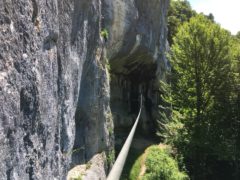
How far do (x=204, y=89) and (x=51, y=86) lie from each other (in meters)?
13.6

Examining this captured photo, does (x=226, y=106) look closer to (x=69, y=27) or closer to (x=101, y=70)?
(x=101, y=70)

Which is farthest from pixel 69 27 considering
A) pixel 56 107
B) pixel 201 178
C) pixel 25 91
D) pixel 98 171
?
pixel 201 178

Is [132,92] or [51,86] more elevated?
[132,92]

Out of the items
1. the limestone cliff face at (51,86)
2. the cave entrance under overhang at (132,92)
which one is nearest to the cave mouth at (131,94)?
the cave entrance under overhang at (132,92)

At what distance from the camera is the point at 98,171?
1200cm

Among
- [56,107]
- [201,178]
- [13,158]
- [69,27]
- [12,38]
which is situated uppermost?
[69,27]

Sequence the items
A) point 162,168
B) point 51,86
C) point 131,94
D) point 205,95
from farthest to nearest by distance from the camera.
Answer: point 131,94, point 205,95, point 162,168, point 51,86

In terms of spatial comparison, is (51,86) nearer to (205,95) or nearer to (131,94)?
(205,95)

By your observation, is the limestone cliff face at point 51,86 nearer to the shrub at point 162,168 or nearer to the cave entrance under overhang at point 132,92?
the shrub at point 162,168

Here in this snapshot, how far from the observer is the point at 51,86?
6.64 meters

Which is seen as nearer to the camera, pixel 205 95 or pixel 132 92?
pixel 205 95

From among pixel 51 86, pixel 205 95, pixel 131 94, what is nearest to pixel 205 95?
pixel 205 95

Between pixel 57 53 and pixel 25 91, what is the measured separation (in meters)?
2.25

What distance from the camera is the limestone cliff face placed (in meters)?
4.85
